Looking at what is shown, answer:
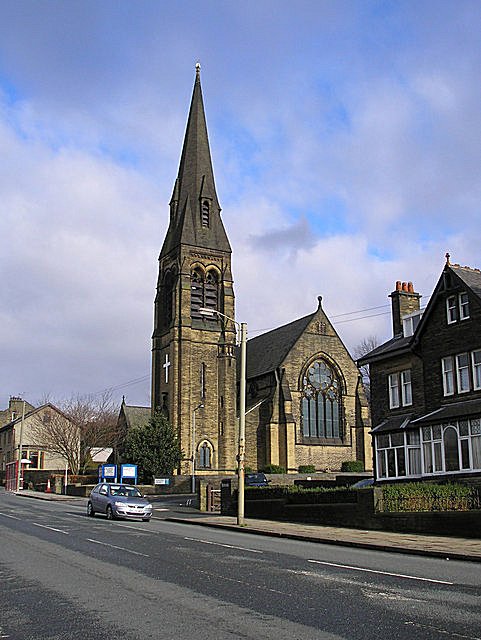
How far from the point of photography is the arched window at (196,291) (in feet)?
209

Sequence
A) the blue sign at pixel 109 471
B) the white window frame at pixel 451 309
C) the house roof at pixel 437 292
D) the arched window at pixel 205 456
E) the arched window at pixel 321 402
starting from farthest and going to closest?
the arched window at pixel 321 402
the arched window at pixel 205 456
the blue sign at pixel 109 471
the white window frame at pixel 451 309
the house roof at pixel 437 292

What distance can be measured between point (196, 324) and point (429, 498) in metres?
42.9

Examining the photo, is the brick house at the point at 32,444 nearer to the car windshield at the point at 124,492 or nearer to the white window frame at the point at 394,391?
the car windshield at the point at 124,492

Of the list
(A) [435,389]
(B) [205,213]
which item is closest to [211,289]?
(B) [205,213]

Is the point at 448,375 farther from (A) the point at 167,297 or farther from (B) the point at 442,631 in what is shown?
(A) the point at 167,297

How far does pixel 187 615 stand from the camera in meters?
8.77

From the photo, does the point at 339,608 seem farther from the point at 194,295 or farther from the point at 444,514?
the point at 194,295

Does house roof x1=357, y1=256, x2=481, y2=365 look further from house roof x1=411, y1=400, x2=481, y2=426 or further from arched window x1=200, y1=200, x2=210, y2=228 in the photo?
arched window x1=200, y1=200, x2=210, y2=228

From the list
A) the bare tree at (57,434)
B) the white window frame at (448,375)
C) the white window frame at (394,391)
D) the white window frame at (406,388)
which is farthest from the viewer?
the bare tree at (57,434)

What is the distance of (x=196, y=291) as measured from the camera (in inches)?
2544

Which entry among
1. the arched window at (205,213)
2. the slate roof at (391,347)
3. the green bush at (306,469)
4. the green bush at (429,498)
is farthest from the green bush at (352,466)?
the green bush at (429,498)

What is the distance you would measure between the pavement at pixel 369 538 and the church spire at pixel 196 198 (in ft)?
135

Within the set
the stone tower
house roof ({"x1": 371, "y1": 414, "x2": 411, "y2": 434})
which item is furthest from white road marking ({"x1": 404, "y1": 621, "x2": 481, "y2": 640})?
the stone tower

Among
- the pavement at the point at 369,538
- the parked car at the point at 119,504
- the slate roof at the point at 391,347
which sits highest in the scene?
the slate roof at the point at 391,347
